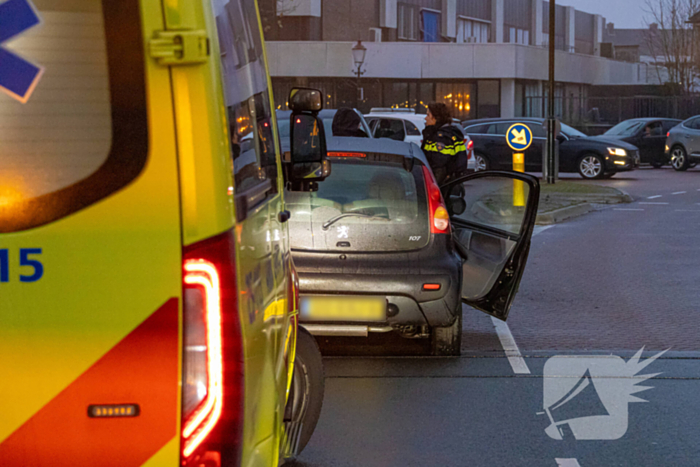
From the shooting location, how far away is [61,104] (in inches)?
90.3

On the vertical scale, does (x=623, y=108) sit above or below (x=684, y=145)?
above

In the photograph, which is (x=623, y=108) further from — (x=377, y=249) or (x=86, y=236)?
(x=86, y=236)

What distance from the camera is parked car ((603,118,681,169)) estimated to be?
30250 millimetres

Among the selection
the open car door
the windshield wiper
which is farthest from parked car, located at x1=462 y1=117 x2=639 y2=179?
the windshield wiper

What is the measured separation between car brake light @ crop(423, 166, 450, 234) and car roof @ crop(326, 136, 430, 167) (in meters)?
0.24

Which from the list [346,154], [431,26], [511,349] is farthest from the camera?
[431,26]

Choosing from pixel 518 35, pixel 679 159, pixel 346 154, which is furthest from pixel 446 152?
pixel 518 35

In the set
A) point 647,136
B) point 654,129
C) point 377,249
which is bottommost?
point 647,136

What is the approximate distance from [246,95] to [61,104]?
761 millimetres

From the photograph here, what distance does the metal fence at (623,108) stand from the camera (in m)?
45.4

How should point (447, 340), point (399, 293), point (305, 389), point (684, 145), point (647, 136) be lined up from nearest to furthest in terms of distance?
point (305, 389) → point (399, 293) → point (447, 340) → point (684, 145) → point (647, 136)

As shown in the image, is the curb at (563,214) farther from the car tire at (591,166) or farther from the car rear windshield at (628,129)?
the car rear windshield at (628,129)

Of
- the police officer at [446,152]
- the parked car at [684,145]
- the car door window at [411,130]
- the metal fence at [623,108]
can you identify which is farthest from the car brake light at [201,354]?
the metal fence at [623,108]

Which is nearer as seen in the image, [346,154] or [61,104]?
[61,104]
